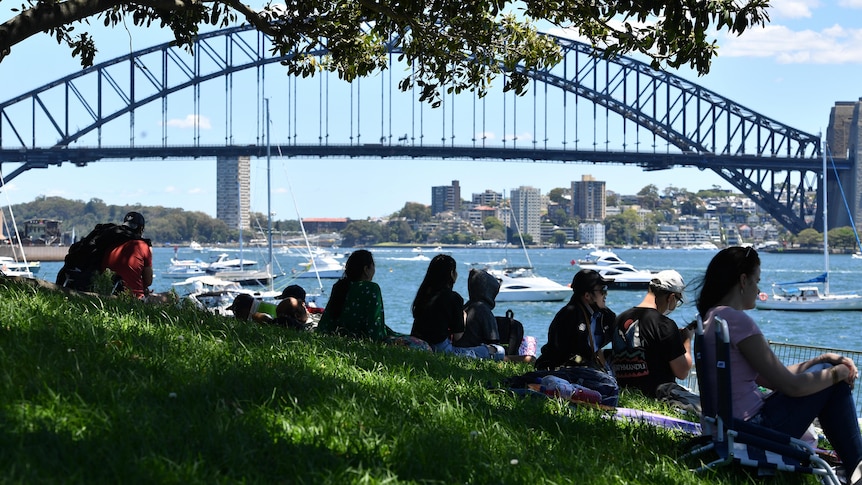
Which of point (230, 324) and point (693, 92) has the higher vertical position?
point (693, 92)

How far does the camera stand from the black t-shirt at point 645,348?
16.5ft

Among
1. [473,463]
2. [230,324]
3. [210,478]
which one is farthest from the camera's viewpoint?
[230,324]

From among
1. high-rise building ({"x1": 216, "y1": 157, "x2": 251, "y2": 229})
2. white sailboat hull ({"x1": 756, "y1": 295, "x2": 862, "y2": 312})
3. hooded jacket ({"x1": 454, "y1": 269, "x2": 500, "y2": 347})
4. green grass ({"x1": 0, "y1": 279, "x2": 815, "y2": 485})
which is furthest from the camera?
high-rise building ({"x1": 216, "y1": 157, "x2": 251, "y2": 229})

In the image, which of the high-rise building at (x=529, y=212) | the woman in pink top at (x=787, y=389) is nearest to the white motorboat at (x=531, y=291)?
the woman in pink top at (x=787, y=389)

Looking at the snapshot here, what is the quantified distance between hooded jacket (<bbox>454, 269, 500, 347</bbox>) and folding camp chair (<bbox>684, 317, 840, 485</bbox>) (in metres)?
3.73

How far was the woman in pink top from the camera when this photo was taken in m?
3.38

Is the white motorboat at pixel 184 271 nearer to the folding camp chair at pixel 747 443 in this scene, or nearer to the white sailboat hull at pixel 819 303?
the white sailboat hull at pixel 819 303

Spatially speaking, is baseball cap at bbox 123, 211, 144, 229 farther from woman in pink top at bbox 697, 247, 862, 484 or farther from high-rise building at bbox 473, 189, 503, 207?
high-rise building at bbox 473, 189, 503, 207

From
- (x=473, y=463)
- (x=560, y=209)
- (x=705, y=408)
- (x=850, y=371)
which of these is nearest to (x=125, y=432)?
(x=473, y=463)

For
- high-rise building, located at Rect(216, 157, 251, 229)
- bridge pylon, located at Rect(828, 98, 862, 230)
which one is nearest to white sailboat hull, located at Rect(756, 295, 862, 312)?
bridge pylon, located at Rect(828, 98, 862, 230)

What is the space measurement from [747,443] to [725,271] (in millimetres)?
609

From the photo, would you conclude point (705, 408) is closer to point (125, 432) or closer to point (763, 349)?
point (763, 349)

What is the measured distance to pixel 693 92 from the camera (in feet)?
240

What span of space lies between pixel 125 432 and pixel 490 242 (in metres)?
128
